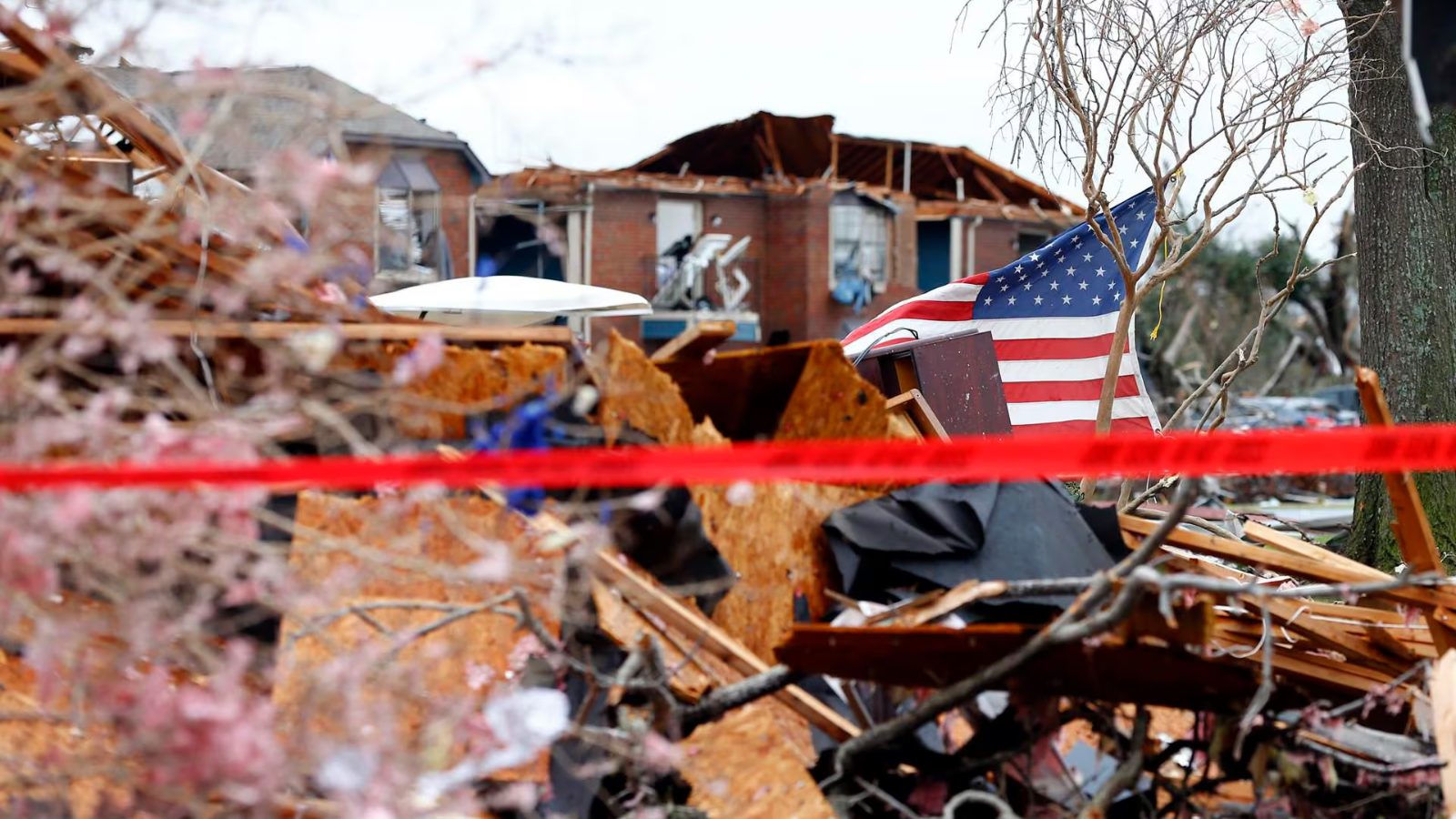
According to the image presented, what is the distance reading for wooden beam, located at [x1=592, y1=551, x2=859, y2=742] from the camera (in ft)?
11.4

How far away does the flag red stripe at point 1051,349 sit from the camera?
852 centimetres

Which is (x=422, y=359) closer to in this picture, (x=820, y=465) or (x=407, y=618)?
(x=407, y=618)

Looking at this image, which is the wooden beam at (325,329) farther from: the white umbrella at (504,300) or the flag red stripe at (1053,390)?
the flag red stripe at (1053,390)

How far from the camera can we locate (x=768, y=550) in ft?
13.1

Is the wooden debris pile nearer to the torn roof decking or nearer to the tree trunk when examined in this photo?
the tree trunk

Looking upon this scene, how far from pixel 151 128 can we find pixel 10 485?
4.09ft

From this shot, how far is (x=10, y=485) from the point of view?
2.62m

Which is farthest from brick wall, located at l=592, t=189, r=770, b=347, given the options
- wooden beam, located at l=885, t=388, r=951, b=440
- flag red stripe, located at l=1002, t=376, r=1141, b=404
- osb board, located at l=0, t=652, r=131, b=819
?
osb board, located at l=0, t=652, r=131, b=819

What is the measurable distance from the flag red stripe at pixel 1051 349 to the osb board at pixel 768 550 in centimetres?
478

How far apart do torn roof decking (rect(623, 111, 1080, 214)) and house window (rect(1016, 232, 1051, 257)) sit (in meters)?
0.87

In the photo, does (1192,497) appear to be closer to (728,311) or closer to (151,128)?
(151,128)

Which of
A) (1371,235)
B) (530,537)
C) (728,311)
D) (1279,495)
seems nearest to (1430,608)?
(530,537)

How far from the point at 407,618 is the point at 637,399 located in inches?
39.2

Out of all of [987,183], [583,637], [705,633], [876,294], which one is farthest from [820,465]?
[987,183]
